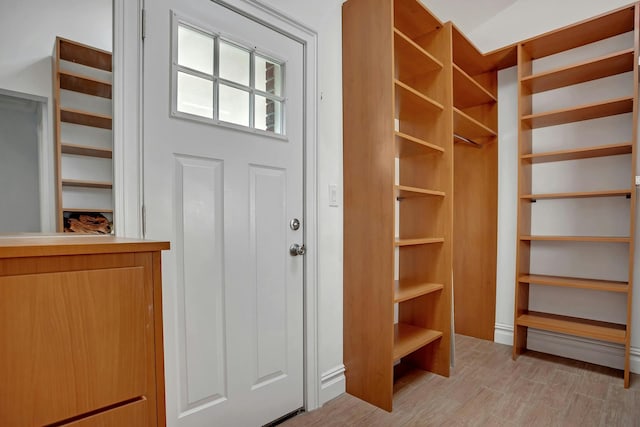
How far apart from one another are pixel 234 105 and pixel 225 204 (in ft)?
1.53

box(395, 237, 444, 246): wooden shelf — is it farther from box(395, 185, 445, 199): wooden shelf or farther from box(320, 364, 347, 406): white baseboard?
box(320, 364, 347, 406): white baseboard

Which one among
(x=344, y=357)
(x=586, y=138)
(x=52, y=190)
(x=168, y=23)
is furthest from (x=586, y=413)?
(x=168, y=23)

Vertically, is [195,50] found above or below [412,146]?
above

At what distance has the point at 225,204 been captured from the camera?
1474 mm

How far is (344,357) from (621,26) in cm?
276

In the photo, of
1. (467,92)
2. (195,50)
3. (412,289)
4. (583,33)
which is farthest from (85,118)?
(583,33)

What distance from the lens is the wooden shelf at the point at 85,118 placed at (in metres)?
1.08

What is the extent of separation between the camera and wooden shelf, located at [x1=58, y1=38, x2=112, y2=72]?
109 cm

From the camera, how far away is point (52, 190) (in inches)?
41.5

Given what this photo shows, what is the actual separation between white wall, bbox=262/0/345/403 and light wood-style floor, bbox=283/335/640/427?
0.84ft

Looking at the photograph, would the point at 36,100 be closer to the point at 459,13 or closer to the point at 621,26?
the point at 459,13

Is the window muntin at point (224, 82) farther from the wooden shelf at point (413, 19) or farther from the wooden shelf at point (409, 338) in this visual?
the wooden shelf at point (409, 338)

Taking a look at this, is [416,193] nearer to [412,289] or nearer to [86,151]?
[412,289]

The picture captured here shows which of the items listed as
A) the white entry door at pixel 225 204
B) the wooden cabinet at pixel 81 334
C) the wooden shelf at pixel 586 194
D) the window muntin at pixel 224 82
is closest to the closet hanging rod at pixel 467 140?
the wooden shelf at pixel 586 194
